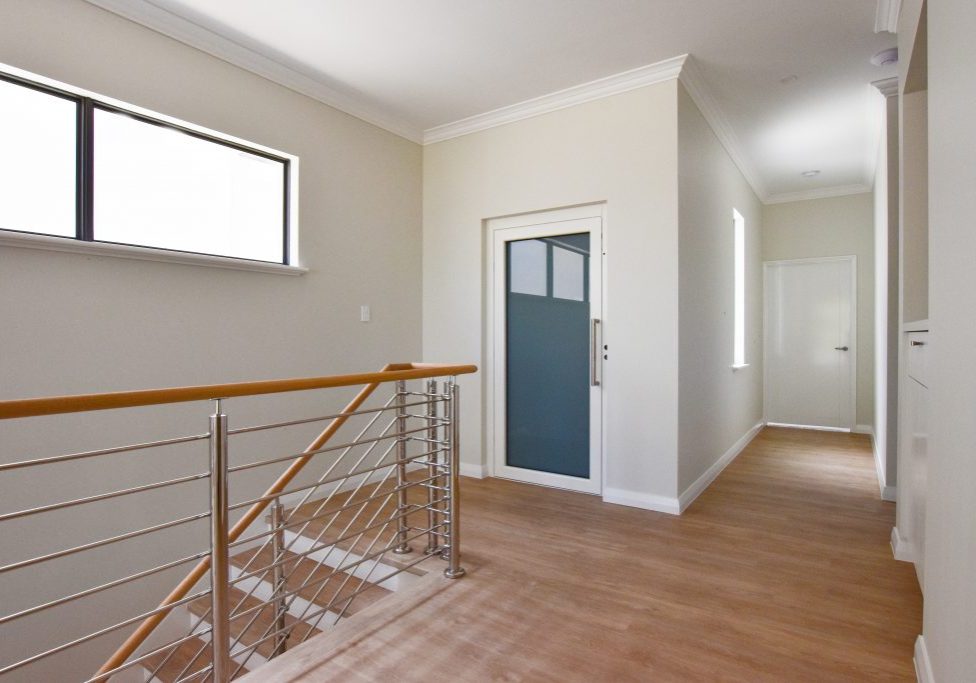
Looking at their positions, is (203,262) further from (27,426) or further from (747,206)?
(747,206)

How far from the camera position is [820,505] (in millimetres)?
3580

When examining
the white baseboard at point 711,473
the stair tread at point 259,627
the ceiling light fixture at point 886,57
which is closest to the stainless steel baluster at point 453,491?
the stair tread at point 259,627

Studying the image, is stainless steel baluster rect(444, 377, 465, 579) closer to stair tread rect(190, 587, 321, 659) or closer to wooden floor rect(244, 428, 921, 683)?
wooden floor rect(244, 428, 921, 683)

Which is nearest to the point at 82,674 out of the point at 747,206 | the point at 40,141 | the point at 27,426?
the point at 27,426

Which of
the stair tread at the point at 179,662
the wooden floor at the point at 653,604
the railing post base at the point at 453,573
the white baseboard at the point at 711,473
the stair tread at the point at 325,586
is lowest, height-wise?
the stair tread at the point at 179,662

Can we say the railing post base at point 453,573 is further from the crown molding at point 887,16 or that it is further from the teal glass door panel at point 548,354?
the crown molding at point 887,16

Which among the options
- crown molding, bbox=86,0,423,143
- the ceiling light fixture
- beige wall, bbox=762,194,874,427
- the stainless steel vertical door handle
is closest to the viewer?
crown molding, bbox=86,0,423,143

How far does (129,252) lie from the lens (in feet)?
8.80

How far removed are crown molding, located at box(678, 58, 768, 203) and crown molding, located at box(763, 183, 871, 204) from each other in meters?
0.83

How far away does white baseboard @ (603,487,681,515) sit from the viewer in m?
3.40

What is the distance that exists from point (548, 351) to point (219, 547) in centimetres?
280

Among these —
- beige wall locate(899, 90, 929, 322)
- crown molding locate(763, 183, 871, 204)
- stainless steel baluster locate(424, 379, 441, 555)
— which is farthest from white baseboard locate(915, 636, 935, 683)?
crown molding locate(763, 183, 871, 204)

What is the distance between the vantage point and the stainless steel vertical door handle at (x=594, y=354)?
375 cm

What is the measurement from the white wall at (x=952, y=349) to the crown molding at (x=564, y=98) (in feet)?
6.04
